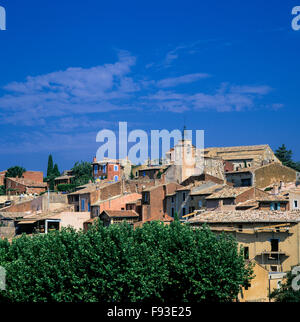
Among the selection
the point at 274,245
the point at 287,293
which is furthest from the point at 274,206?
the point at 287,293

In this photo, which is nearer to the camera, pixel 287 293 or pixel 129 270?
pixel 129 270

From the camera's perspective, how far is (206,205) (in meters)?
47.7

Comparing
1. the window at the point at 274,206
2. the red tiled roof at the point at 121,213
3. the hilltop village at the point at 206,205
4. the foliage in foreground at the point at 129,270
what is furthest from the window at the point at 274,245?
the red tiled roof at the point at 121,213

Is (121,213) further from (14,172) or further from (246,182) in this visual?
(14,172)

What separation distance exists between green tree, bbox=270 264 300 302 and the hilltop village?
193 cm

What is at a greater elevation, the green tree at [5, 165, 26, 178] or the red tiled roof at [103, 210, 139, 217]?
the green tree at [5, 165, 26, 178]

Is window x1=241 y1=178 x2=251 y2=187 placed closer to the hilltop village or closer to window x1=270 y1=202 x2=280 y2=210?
the hilltop village

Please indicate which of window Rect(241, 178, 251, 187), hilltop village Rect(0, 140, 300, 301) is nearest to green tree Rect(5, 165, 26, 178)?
hilltop village Rect(0, 140, 300, 301)

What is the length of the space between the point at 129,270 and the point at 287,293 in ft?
28.5

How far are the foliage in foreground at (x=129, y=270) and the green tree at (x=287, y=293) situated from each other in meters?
1.91

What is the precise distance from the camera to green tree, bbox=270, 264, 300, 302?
28141 millimetres

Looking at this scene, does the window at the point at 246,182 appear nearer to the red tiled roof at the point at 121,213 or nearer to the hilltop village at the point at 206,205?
the hilltop village at the point at 206,205

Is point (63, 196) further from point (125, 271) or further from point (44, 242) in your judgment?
point (125, 271)

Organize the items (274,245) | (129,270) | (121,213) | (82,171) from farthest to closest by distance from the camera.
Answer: (82,171), (121,213), (274,245), (129,270)
